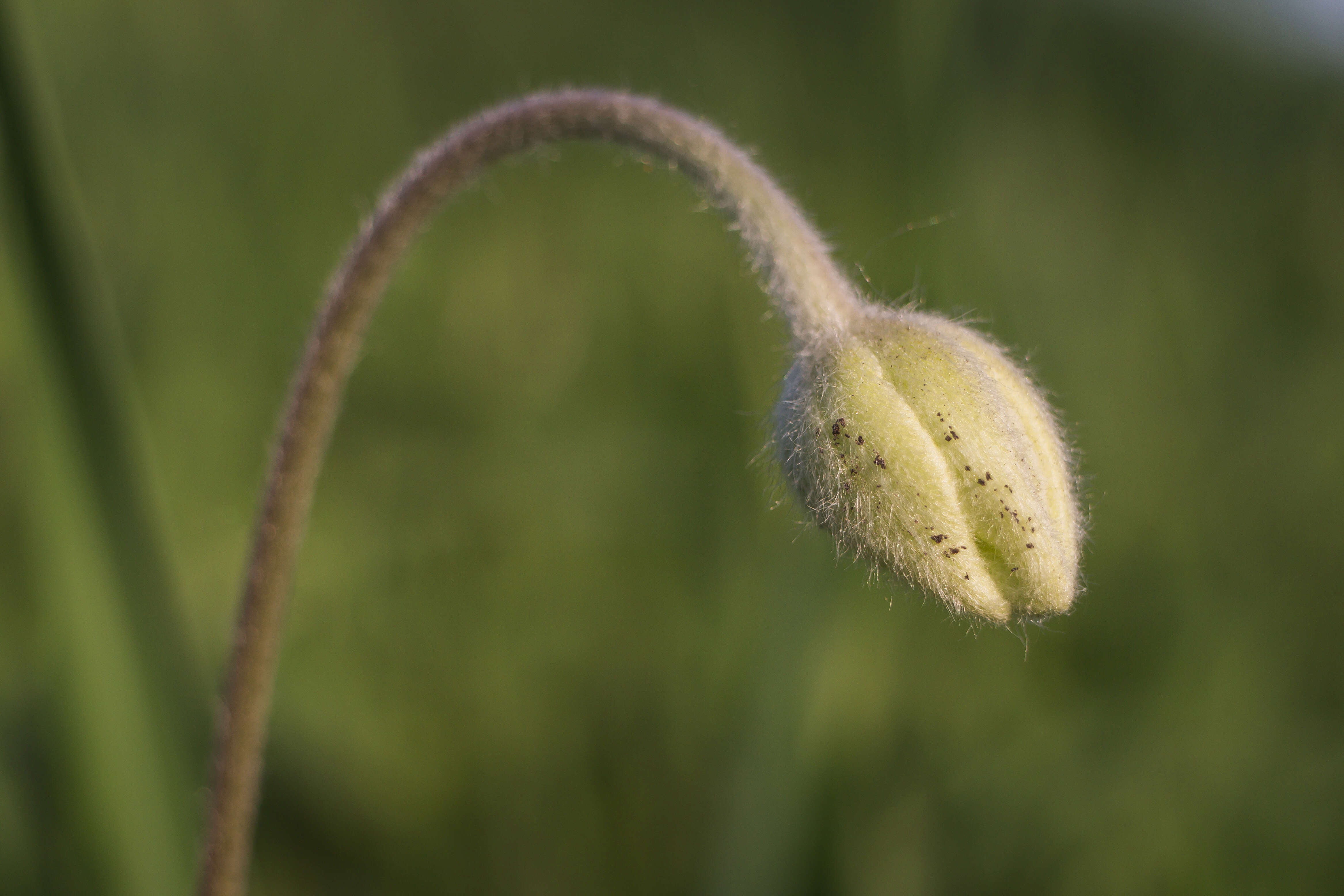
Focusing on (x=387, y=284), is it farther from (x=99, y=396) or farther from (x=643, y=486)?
(x=643, y=486)

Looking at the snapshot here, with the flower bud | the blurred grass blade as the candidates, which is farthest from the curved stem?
the blurred grass blade

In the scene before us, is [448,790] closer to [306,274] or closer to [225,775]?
[225,775]

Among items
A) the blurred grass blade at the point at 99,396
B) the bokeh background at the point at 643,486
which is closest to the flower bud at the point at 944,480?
the bokeh background at the point at 643,486

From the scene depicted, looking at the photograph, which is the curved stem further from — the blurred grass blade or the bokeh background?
the blurred grass blade

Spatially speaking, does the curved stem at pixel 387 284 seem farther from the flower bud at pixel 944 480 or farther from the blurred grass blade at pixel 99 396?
the blurred grass blade at pixel 99 396

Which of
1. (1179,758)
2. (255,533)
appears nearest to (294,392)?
(255,533)

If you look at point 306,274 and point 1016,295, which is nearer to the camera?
point 1016,295

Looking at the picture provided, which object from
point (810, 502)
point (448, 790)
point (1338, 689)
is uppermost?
point (810, 502)

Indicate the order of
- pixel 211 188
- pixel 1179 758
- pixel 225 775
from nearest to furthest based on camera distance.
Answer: pixel 225 775
pixel 1179 758
pixel 211 188
